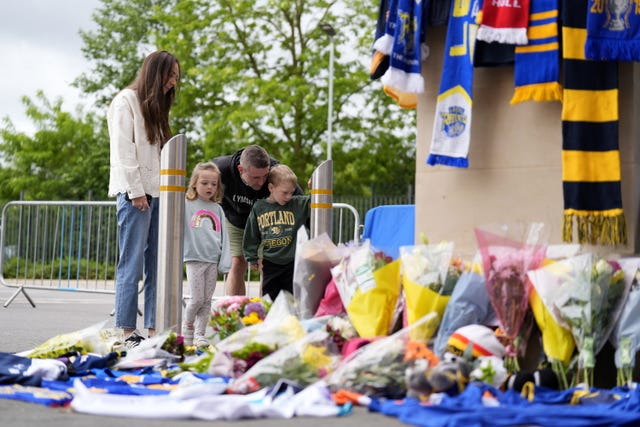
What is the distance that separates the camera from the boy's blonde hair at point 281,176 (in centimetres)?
759

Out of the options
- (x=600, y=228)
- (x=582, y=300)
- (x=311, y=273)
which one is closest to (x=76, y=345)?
(x=311, y=273)

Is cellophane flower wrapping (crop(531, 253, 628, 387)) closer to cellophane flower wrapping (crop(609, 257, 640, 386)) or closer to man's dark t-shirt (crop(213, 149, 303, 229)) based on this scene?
cellophane flower wrapping (crop(609, 257, 640, 386))

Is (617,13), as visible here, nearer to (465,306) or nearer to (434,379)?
(465,306)

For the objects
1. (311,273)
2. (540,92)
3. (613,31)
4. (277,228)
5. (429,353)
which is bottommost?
(429,353)

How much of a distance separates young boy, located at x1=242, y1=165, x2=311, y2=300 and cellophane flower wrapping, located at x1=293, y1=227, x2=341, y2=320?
183 cm

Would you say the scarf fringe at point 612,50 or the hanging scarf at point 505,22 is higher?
the hanging scarf at point 505,22

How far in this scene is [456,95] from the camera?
5555mm

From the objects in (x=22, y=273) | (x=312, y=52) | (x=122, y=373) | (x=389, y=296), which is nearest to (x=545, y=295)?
(x=389, y=296)

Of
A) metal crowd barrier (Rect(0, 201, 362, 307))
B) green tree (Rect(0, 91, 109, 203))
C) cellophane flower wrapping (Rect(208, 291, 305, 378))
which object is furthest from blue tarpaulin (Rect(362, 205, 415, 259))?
green tree (Rect(0, 91, 109, 203))

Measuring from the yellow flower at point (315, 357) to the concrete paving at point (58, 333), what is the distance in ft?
1.57

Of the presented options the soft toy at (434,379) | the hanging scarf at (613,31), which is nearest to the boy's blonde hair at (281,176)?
the hanging scarf at (613,31)

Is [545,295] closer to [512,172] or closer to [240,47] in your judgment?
[512,172]

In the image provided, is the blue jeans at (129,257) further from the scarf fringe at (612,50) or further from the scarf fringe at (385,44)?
the scarf fringe at (612,50)

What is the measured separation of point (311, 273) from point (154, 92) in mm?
2167
